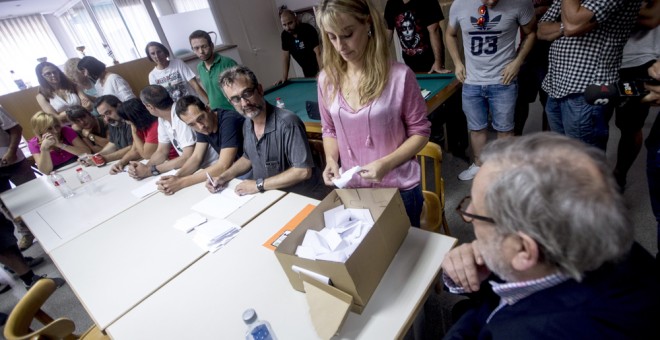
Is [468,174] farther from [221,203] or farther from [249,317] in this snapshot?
[249,317]

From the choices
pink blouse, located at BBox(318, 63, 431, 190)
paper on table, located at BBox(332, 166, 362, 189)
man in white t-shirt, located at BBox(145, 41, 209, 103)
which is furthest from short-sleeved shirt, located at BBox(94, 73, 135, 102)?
paper on table, located at BBox(332, 166, 362, 189)

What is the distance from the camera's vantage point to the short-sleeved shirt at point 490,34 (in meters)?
1.93

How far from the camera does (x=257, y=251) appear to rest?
49.3 inches

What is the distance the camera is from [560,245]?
1.84 feet

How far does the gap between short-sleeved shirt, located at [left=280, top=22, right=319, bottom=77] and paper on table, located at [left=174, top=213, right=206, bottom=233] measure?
3318 millimetres

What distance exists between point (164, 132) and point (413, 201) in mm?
2125

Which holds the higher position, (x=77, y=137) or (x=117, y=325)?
(x=77, y=137)

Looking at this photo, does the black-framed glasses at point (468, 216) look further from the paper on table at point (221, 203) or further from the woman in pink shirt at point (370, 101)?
the paper on table at point (221, 203)

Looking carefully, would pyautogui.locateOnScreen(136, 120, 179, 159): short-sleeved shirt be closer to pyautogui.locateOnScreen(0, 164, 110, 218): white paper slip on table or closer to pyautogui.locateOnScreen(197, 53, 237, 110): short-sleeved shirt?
pyautogui.locateOnScreen(0, 164, 110, 218): white paper slip on table

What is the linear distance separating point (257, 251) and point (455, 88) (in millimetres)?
2131

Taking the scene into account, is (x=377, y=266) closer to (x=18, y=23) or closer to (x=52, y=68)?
(x=52, y=68)

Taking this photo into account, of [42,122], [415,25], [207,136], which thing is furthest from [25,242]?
[415,25]

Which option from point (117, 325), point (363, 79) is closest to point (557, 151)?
point (363, 79)

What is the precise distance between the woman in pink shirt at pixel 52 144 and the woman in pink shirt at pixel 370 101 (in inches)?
113
